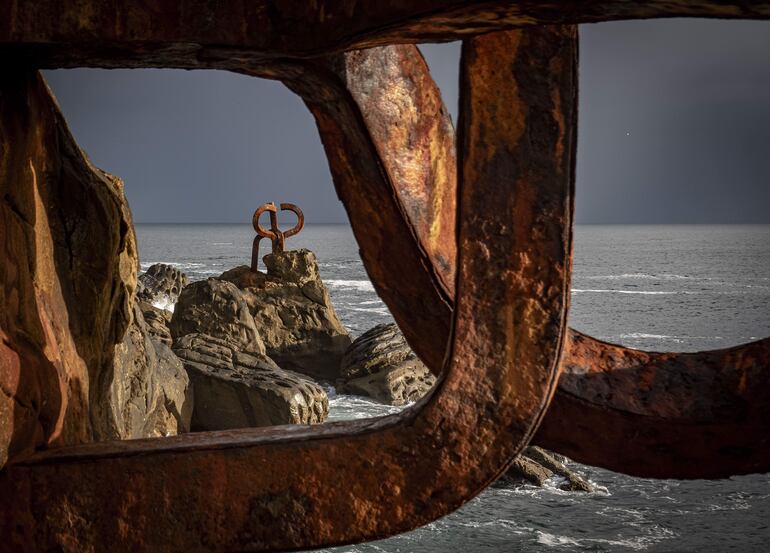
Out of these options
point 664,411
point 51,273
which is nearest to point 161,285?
point 51,273

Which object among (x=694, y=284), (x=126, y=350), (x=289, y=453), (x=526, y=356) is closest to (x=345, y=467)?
(x=289, y=453)

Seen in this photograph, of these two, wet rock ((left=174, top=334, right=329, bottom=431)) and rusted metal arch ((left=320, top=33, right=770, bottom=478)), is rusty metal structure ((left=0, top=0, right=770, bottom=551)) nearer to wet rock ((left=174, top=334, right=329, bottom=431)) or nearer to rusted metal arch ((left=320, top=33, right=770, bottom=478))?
rusted metal arch ((left=320, top=33, right=770, bottom=478))

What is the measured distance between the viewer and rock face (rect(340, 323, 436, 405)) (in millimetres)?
9031

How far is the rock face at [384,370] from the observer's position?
9.03 meters

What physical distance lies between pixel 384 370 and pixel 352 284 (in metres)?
21.3

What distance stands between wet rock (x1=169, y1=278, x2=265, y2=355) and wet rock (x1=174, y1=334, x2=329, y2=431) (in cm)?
167

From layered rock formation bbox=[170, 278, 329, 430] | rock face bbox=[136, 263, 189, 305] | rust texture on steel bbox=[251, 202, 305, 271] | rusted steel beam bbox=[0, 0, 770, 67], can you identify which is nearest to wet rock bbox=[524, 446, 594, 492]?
layered rock formation bbox=[170, 278, 329, 430]

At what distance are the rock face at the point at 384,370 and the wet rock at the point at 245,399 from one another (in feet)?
A: 6.31

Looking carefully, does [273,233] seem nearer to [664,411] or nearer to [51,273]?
[51,273]

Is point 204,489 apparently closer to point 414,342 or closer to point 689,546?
point 414,342

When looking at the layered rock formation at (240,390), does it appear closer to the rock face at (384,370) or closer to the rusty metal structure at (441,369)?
the rock face at (384,370)

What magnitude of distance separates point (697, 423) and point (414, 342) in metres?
0.73

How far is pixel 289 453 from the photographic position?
179cm

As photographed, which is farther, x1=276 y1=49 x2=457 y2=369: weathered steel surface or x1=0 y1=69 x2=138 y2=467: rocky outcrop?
x1=276 y1=49 x2=457 y2=369: weathered steel surface
